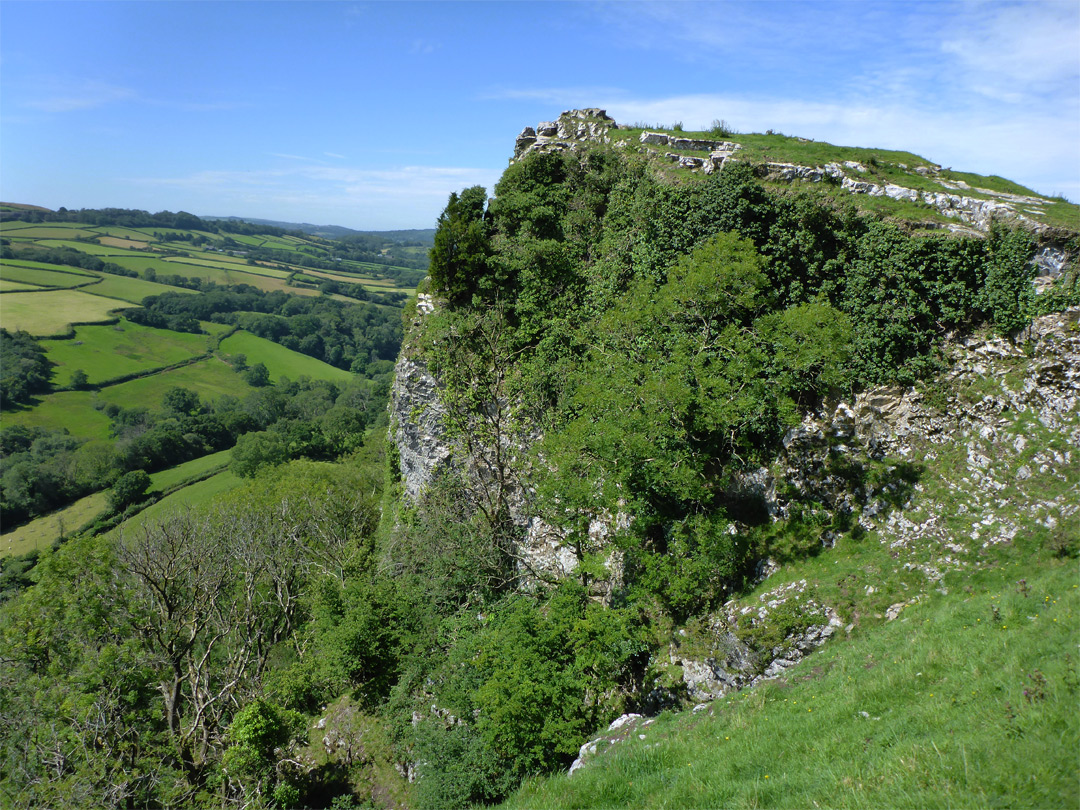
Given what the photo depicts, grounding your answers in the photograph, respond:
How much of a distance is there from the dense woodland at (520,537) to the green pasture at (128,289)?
4683 inches

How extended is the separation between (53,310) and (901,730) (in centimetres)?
13917

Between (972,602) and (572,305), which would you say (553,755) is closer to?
(972,602)

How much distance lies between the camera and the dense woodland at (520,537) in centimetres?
1633

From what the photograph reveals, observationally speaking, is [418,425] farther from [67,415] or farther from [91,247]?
[91,247]

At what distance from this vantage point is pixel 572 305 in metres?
26.8

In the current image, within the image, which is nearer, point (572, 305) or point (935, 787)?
point (935, 787)

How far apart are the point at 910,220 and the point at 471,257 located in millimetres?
19201

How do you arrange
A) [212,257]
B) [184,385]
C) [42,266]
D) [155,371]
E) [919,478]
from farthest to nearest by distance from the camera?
[212,257] → [42,266] → [155,371] → [184,385] → [919,478]

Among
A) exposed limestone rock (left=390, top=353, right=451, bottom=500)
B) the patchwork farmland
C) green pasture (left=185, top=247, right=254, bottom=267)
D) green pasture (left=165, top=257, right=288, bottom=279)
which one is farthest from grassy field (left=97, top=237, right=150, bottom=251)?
exposed limestone rock (left=390, top=353, right=451, bottom=500)

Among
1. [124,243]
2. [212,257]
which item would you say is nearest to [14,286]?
[124,243]

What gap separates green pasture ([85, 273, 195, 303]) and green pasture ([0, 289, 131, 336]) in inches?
135

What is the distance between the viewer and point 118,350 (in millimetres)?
98562

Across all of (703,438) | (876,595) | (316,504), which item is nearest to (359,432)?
(316,504)

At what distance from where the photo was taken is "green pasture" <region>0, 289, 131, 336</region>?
3691 inches
